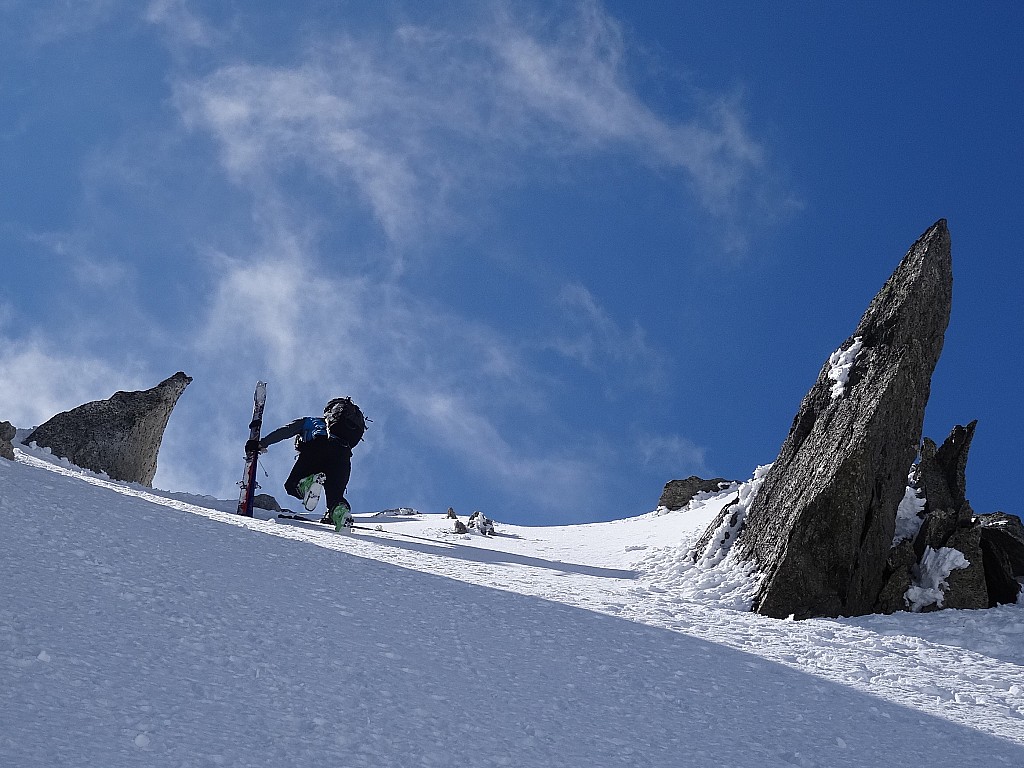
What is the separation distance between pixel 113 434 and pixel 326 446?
5.43 m

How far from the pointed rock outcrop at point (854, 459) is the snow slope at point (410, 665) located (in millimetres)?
750

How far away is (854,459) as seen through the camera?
1122 centimetres

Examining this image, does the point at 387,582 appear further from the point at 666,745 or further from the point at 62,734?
the point at 62,734

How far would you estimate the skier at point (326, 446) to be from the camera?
56.1 feet

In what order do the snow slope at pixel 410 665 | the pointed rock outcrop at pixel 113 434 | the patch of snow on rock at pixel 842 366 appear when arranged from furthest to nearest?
the pointed rock outcrop at pixel 113 434, the patch of snow on rock at pixel 842 366, the snow slope at pixel 410 665

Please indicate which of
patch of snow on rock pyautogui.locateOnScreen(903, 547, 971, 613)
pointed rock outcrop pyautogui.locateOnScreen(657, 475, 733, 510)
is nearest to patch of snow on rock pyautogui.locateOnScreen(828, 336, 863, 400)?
patch of snow on rock pyautogui.locateOnScreen(903, 547, 971, 613)

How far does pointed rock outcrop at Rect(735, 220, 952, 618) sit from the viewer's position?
35.7ft

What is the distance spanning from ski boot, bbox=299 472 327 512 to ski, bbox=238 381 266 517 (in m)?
0.89

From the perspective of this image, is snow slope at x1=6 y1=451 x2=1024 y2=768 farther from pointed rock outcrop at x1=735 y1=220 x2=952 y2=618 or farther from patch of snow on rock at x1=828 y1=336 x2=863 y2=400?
patch of snow on rock at x1=828 y1=336 x2=863 y2=400

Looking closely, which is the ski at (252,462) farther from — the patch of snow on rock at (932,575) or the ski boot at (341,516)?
the patch of snow on rock at (932,575)

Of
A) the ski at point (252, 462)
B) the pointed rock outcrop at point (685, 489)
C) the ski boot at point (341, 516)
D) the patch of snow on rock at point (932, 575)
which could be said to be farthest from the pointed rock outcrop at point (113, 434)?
the patch of snow on rock at point (932, 575)

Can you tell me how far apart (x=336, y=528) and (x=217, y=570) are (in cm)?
647

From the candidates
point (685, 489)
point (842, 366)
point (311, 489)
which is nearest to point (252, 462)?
point (311, 489)

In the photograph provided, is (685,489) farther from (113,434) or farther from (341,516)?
(113,434)
